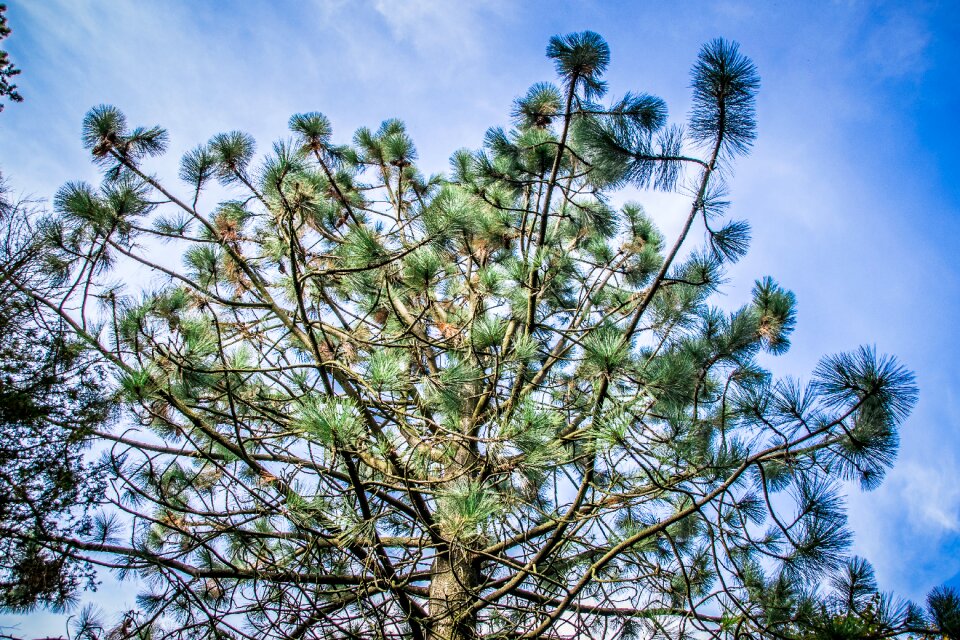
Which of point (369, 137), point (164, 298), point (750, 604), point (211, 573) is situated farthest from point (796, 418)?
point (369, 137)

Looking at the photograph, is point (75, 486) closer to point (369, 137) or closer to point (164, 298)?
point (164, 298)

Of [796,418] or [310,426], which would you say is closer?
[310,426]

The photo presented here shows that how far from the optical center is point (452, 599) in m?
3.41

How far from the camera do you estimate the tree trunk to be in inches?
122

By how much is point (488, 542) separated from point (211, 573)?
1789 mm

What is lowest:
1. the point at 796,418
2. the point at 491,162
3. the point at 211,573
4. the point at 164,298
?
the point at 211,573

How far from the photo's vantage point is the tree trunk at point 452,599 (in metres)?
3.10

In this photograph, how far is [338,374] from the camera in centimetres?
361

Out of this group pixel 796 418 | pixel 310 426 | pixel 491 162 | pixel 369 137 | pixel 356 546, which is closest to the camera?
pixel 310 426

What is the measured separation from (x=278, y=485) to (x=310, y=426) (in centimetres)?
116

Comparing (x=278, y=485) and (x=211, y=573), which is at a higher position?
(x=278, y=485)

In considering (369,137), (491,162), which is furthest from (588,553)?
(369,137)

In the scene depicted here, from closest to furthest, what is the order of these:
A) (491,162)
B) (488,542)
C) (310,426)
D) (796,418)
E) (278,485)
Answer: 1. (310,426)
2. (796,418)
3. (278,485)
4. (488,542)
5. (491,162)

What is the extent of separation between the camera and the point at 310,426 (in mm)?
2646
